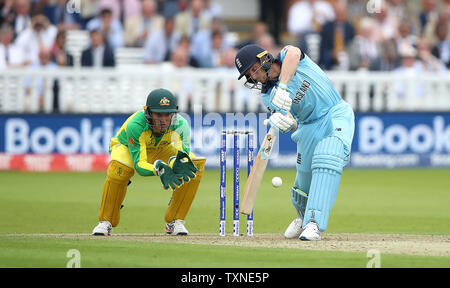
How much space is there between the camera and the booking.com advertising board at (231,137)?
14.5 meters

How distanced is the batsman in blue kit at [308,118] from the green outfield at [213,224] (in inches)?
14.5

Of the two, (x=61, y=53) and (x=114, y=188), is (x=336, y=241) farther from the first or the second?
(x=61, y=53)

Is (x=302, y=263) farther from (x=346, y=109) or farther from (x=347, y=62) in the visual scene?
(x=347, y=62)

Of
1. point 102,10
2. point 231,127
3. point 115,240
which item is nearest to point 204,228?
point 115,240

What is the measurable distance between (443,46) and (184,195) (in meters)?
10.7

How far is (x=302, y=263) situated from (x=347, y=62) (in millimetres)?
10616

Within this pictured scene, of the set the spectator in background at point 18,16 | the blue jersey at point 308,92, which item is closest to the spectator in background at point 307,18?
the spectator in background at point 18,16

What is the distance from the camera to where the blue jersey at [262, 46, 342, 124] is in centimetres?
748

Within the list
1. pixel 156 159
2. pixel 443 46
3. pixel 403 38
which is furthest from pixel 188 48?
pixel 156 159

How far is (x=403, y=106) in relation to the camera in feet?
52.3

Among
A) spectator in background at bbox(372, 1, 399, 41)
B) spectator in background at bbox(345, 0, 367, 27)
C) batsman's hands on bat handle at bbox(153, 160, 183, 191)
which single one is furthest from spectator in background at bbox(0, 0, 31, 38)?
batsman's hands on bat handle at bbox(153, 160, 183, 191)

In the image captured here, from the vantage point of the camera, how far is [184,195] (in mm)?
8070

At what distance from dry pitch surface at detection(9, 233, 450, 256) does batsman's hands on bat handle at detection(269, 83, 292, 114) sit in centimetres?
105

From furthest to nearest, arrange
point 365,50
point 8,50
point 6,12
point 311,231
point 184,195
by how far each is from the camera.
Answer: point 365,50, point 6,12, point 8,50, point 184,195, point 311,231
